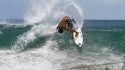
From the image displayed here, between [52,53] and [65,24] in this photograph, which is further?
[52,53]

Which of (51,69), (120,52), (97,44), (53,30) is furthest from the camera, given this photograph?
(53,30)

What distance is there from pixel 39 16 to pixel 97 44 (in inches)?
359

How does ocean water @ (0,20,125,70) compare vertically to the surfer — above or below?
below

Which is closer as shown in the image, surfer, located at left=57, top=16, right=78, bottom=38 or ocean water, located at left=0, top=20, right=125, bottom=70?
ocean water, located at left=0, top=20, right=125, bottom=70

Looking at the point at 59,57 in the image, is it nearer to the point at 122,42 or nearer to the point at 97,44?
the point at 97,44

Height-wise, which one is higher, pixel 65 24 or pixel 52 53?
pixel 65 24

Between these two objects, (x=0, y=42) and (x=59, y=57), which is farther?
(x=0, y=42)

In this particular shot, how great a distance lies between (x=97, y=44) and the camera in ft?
81.5

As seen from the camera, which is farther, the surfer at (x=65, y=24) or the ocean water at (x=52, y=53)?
the surfer at (x=65, y=24)

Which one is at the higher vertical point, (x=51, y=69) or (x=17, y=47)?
(x=51, y=69)

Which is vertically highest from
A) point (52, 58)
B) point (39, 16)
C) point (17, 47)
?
point (52, 58)

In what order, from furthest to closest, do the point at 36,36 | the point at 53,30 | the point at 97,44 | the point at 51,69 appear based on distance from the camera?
the point at 53,30 < the point at 36,36 < the point at 97,44 < the point at 51,69

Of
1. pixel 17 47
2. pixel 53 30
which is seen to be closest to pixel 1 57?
pixel 17 47

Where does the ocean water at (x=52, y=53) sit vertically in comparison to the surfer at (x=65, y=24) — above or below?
below
